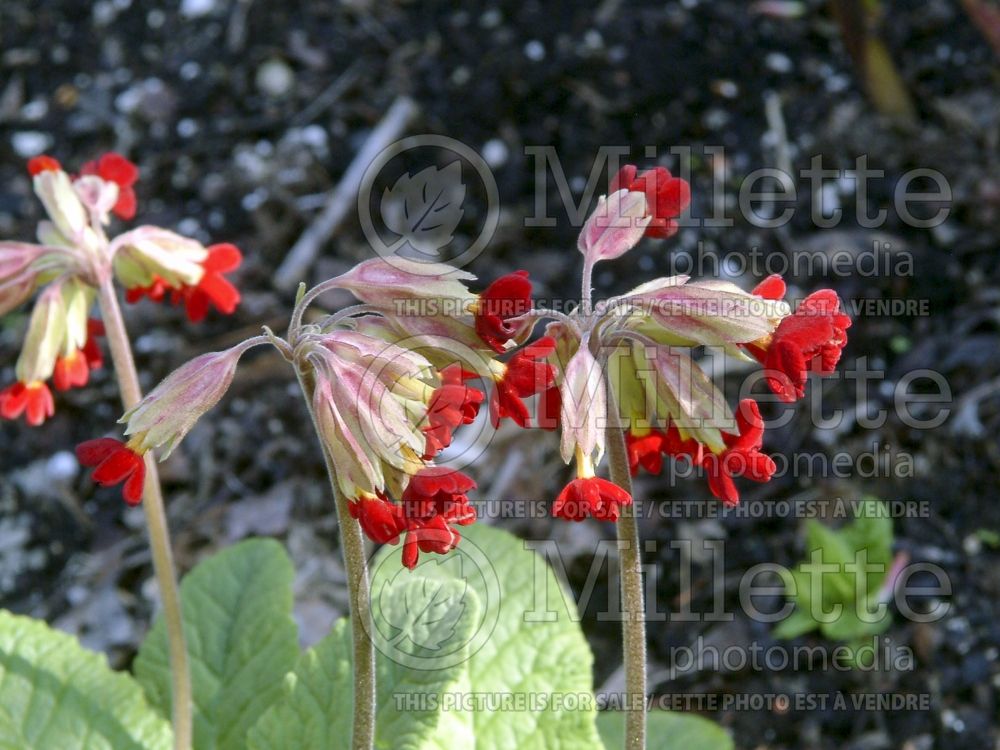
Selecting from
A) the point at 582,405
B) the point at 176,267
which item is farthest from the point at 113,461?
the point at 176,267

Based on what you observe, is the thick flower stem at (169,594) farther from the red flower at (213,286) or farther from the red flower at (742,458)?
the red flower at (742,458)

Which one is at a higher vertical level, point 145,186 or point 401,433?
point 145,186

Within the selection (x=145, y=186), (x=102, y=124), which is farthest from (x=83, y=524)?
(x=102, y=124)

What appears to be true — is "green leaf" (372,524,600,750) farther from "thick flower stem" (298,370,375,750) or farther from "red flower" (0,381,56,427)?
"red flower" (0,381,56,427)

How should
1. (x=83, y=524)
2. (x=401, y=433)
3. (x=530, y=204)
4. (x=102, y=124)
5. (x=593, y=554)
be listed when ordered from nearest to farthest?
(x=401, y=433) < (x=593, y=554) < (x=83, y=524) < (x=530, y=204) < (x=102, y=124)

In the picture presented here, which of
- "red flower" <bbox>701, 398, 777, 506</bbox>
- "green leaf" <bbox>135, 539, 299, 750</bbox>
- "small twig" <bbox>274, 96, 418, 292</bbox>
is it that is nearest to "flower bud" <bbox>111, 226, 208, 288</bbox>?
"green leaf" <bbox>135, 539, 299, 750</bbox>

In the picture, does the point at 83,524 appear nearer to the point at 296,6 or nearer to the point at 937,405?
the point at 296,6

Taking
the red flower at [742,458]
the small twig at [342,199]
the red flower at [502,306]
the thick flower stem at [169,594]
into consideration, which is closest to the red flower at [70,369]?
the thick flower stem at [169,594]

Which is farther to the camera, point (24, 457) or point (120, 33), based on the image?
point (120, 33)
